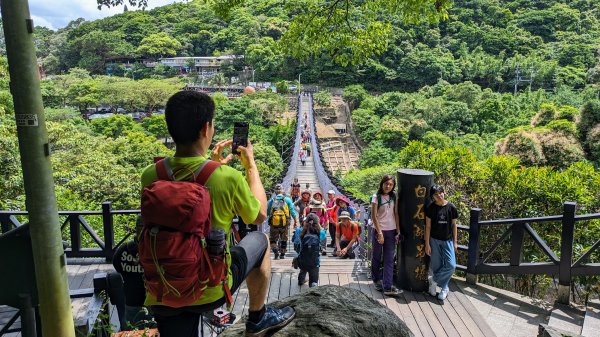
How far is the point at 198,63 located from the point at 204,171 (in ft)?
206

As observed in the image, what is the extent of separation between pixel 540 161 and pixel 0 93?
1996 centimetres

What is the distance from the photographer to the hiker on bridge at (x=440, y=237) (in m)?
3.72

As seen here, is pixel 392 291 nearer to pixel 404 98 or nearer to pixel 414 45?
pixel 404 98

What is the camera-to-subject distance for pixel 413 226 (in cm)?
382

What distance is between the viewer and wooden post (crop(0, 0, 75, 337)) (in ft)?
Answer: 5.61

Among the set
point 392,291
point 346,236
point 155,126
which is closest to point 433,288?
point 392,291

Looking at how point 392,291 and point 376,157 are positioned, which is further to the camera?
point 376,157

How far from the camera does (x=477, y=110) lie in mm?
34531

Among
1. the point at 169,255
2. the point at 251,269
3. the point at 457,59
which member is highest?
the point at 457,59

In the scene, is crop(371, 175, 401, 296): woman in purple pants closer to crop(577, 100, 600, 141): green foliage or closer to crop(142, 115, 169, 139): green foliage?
crop(577, 100, 600, 141): green foliage

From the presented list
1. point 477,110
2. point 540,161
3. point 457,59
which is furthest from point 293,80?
point 540,161

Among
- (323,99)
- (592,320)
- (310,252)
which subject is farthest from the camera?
(323,99)

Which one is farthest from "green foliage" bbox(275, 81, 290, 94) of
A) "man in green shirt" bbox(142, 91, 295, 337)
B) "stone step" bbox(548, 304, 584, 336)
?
"man in green shirt" bbox(142, 91, 295, 337)

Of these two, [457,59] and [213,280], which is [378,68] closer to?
[457,59]
